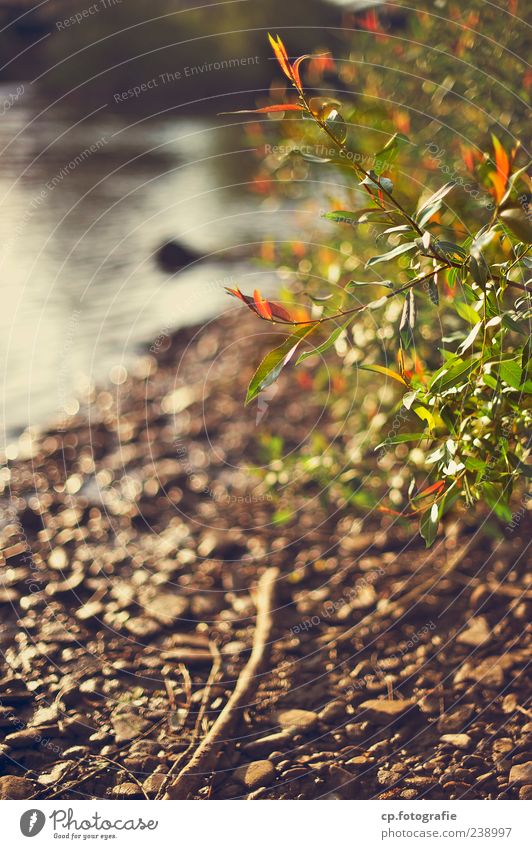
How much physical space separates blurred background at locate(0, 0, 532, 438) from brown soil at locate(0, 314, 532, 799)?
0.81m

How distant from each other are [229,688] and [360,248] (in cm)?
155

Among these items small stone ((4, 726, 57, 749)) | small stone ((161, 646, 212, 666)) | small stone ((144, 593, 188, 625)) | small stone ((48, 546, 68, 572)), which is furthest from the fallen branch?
small stone ((48, 546, 68, 572))

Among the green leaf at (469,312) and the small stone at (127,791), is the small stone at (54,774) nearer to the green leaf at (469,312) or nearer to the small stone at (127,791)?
the small stone at (127,791)

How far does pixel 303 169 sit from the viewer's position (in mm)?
3707

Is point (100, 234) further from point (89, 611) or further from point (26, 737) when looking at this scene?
point (26, 737)

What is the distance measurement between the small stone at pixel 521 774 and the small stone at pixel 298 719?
0.50 m

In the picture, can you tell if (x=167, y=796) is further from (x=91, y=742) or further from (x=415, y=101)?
(x=415, y=101)

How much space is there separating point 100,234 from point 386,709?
4.02m

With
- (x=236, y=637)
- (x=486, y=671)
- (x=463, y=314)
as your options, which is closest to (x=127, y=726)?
(x=236, y=637)

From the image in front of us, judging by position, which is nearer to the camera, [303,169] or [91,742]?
[91,742]

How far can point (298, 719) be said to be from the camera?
6.51 ft

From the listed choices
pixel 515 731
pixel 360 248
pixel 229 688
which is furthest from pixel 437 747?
pixel 360 248
